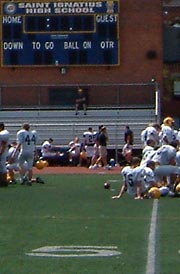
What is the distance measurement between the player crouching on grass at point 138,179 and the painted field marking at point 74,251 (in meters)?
7.63

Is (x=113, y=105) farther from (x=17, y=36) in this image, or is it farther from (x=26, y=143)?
(x=26, y=143)

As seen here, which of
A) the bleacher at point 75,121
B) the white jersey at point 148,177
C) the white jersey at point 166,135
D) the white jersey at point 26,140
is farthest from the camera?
the bleacher at point 75,121

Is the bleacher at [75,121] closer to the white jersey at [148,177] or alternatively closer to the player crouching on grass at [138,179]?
the player crouching on grass at [138,179]

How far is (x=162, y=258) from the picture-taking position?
1077cm

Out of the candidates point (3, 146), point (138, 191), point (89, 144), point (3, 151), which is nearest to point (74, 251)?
point (138, 191)

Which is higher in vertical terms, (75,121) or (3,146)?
(3,146)

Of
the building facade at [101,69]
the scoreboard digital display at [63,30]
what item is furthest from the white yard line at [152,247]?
the building facade at [101,69]

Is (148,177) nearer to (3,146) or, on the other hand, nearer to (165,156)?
(165,156)

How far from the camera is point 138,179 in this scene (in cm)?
1938

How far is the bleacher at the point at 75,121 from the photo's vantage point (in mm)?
41031

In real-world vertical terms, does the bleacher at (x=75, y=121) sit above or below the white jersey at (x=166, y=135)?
below

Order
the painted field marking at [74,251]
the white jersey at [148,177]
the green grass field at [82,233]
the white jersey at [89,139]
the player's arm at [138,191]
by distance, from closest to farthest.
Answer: the green grass field at [82,233] → the painted field marking at [74,251] → the white jersey at [148,177] → the player's arm at [138,191] → the white jersey at [89,139]

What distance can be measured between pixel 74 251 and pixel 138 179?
319 inches

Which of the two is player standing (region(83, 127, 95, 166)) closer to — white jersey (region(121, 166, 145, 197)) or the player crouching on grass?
the player crouching on grass
